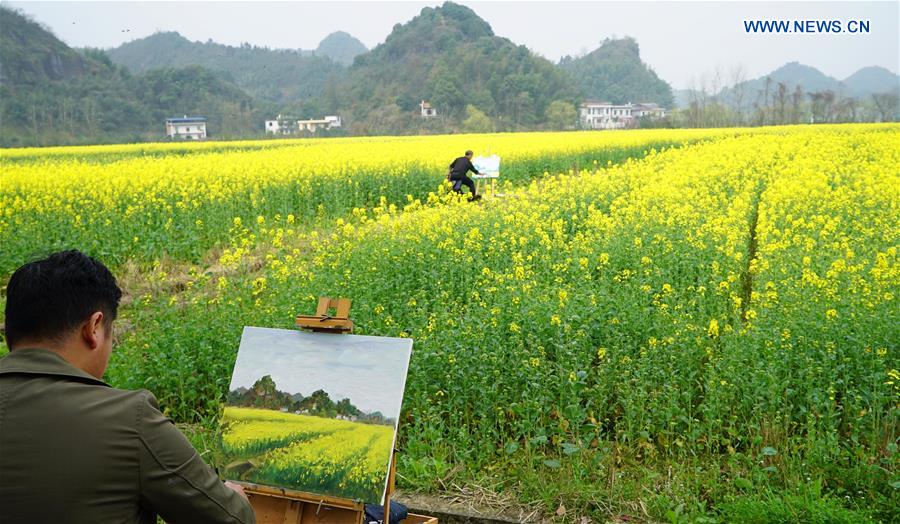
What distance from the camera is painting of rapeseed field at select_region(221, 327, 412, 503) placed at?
339 cm

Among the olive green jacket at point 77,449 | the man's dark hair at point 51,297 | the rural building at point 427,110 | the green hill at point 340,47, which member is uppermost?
the green hill at point 340,47

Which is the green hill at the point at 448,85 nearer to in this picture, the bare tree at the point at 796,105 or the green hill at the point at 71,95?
the green hill at the point at 71,95

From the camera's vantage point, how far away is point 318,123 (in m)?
73.7

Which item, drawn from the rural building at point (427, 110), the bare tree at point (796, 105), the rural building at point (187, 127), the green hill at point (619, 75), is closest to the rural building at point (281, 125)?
the rural building at point (187, 127)

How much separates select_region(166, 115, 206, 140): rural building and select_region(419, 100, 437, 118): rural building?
1917 cm

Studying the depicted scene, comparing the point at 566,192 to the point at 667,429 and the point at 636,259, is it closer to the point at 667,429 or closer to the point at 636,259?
the point at 636,259

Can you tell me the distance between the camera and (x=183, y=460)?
2.21 meters

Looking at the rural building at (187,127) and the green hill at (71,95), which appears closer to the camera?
the green hill at (71,95)

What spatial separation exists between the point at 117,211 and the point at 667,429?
35.3ft

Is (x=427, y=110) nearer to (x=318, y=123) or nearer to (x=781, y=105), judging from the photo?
(x=318, y=123)

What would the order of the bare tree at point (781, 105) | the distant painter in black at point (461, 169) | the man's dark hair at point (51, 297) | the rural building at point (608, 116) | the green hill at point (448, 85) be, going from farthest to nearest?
the rural building at point (608, 116)
the green hill at point (448, 85)
the bare tree at point (781, 105)
the distant painter in black at point (461, 169)
the man's dark hair at point (51, 297)

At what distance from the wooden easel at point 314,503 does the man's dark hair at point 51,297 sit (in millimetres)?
1270

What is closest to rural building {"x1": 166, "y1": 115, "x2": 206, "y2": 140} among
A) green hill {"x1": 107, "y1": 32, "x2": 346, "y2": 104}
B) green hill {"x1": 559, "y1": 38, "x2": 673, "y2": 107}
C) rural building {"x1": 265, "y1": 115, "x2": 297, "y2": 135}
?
rural building {"x1": 265, "y1": 115, "x2": 297, "y2": 135}

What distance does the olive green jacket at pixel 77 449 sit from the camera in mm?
2094
